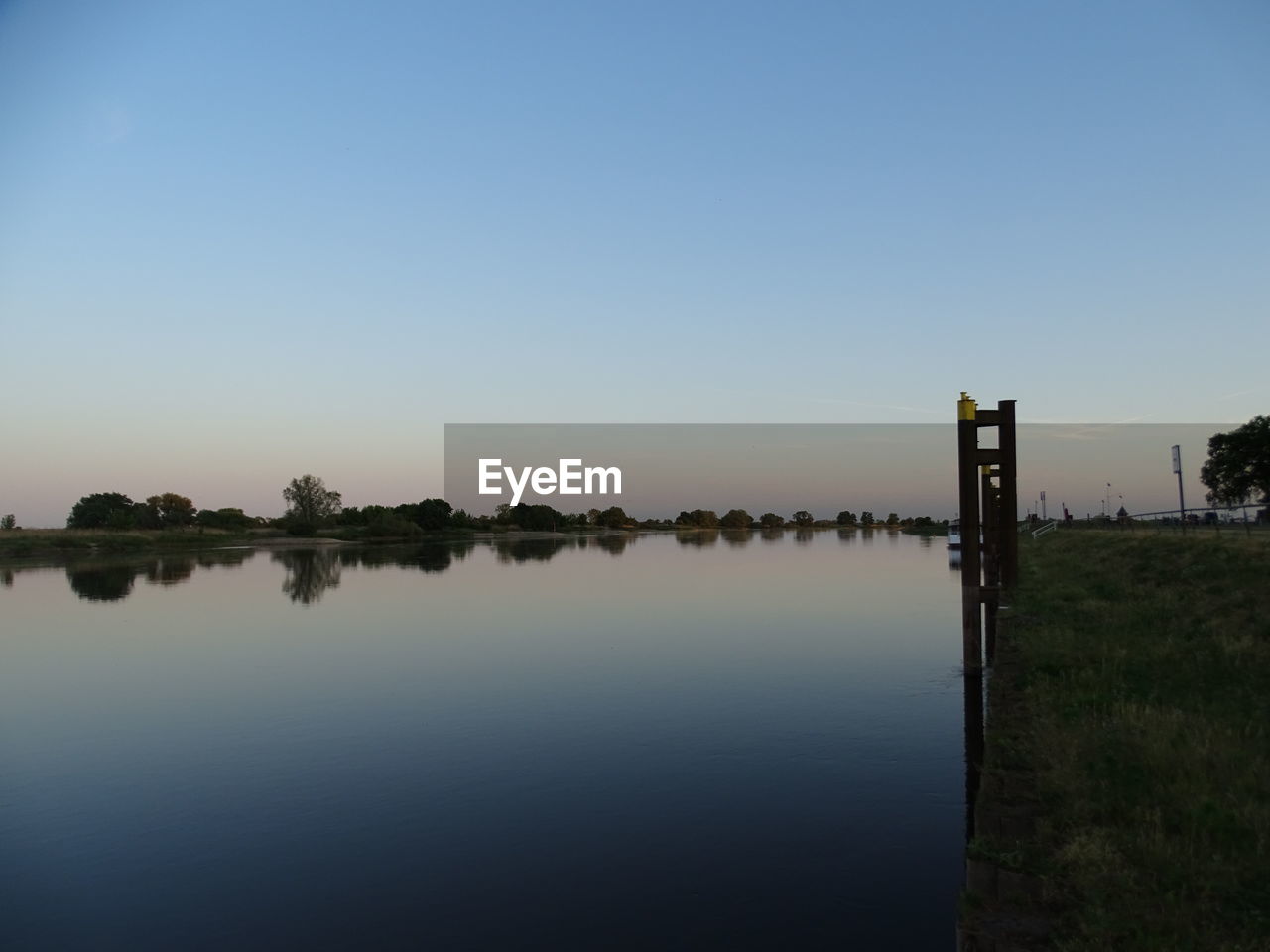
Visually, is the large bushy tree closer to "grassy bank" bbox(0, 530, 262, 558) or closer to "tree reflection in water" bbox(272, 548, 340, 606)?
"tree reflection in water" bbox(272, 548, 340, 606)

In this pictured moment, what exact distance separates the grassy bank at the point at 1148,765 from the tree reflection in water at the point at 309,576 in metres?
32.7

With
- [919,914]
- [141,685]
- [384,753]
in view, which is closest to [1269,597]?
[919,914]

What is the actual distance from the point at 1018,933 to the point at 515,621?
88.4ft

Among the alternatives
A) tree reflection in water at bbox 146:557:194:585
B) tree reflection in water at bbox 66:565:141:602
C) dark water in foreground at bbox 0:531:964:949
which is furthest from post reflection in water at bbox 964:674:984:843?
tree reflection in water at bbox 146:557:194:585

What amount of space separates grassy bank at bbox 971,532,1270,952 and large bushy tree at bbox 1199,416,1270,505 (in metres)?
63.3

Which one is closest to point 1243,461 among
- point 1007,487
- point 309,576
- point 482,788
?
point 1007,487

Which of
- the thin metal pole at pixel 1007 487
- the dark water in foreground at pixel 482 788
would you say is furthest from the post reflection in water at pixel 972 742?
the thin metal pole at pixel 1007 487

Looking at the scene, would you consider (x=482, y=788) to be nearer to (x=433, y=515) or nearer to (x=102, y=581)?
(x=102, y=581)

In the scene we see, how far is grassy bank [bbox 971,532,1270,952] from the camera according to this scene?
6621 mm

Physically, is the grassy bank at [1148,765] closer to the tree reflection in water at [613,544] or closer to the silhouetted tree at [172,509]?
the tree reflection in water at [613,544]

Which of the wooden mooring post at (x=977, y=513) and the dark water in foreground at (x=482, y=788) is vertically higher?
the wooden mooring post at (x=977, y=513)

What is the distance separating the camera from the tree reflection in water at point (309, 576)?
4378cm

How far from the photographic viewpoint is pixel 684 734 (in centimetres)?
1590

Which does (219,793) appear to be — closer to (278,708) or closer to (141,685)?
(278,708)
